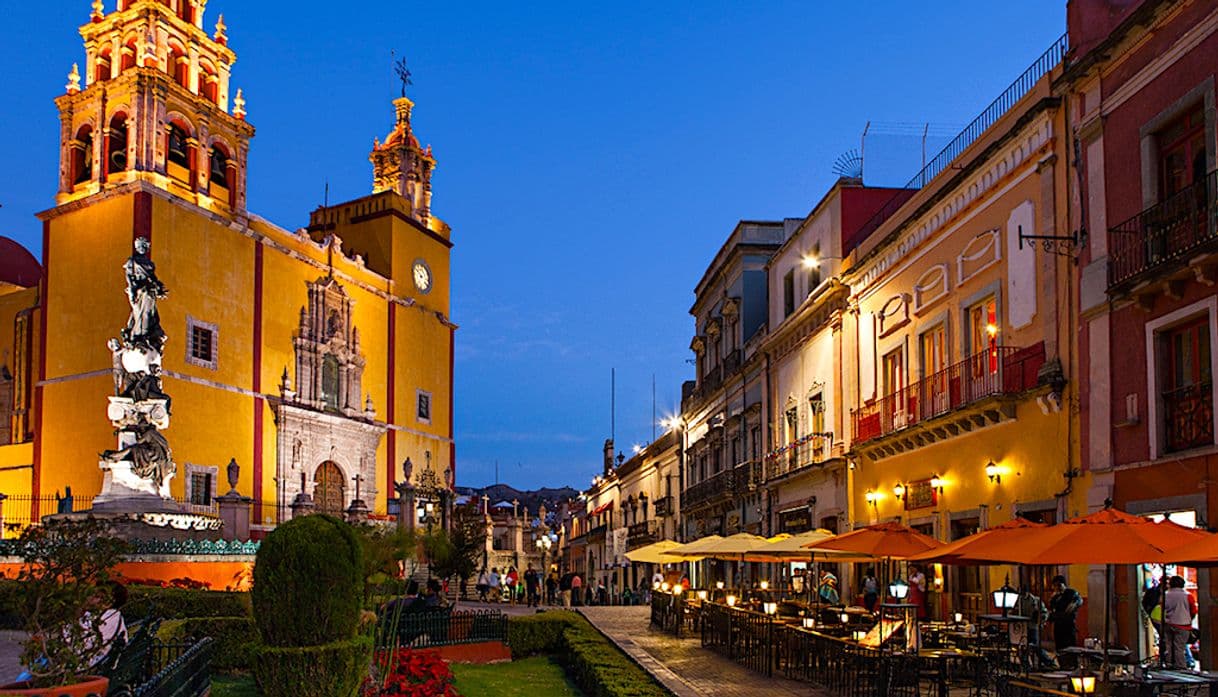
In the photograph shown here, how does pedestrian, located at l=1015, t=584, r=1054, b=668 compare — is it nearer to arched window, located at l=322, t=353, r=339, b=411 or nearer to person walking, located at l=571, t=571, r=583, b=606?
person walking, located at l=571, t=571, r=583, b=606

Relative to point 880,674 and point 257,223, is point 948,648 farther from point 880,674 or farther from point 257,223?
point 257,223

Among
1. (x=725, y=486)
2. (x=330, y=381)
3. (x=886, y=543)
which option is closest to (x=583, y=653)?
(x=886, y=543)

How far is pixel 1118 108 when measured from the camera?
50.8 feet

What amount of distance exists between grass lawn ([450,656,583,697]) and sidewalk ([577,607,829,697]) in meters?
1.23

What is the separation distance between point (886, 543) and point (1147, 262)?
205 inches

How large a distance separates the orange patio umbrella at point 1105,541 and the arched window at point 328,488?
1511 inches

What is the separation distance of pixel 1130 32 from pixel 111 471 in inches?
962

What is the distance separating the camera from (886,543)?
1659 cm

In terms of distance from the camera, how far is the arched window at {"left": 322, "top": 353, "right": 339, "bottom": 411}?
46.9 meters

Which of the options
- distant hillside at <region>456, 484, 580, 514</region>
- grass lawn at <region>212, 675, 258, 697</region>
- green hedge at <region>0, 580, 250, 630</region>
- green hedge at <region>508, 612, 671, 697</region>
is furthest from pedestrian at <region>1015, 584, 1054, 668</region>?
distant hillside at <region>456, 484, 580, 514</region>

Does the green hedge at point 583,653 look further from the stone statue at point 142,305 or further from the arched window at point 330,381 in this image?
the arched window at point 330,381

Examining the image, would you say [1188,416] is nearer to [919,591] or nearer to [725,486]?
[919,591]

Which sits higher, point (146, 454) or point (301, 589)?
point (146, 454)

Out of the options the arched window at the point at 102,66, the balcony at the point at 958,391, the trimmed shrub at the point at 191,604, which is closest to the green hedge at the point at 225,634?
the trimmed shrub at the point at 191,604
